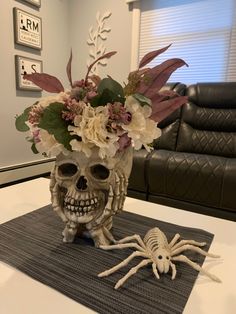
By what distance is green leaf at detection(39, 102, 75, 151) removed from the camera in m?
0.50

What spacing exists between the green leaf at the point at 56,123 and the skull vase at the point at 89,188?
6cm

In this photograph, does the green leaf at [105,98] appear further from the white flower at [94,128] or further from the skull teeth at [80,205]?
the skull teeth at [80,205]

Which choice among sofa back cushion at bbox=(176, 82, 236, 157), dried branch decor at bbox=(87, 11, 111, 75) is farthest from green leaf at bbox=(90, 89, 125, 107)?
dried branch decor at bbox=(87, 11, 111, 75)

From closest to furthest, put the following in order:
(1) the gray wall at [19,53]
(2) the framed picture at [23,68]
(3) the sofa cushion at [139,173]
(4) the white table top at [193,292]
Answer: (4) the white table top at [193,292], (3) the sofa cushion at [139,173], (1) the gray wall at [19,53], (2) the framed picture at [23,68]

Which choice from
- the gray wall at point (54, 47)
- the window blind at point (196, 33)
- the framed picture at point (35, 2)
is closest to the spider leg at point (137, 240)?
the gray wall at point (54, 47)

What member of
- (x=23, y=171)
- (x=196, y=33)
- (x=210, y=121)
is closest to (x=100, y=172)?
(x=210, y=121)

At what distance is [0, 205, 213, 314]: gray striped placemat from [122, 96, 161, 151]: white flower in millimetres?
283

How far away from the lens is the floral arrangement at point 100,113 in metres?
0.50

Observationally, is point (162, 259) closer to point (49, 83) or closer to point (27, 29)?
point (49, 83)

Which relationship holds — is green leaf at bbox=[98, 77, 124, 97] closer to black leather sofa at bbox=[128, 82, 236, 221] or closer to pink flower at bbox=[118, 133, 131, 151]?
pink flower at bbox=[118, 133, 131, 151]

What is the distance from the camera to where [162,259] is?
0.52m

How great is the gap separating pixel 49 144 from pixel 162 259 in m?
0.34

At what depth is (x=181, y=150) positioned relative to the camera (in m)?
1.94

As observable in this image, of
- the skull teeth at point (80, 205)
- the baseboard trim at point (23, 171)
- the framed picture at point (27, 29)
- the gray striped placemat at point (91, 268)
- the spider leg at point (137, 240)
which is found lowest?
the baseboard trim at point (23, 171)
